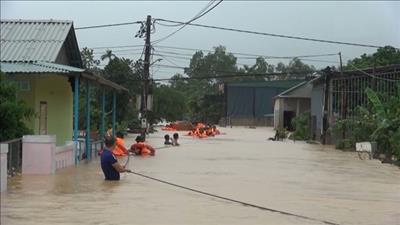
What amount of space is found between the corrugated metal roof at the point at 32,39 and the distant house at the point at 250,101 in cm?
7303

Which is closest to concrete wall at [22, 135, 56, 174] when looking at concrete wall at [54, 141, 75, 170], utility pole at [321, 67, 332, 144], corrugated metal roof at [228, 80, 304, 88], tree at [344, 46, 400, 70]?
concrete wall at [54, 141, 75, 170]

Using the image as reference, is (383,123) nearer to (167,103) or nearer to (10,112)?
(10,112)

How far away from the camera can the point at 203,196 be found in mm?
13383

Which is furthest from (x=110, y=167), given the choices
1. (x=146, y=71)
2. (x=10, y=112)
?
(x=146, y=71)

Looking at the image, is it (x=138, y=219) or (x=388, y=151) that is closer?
(x=138, y=219)

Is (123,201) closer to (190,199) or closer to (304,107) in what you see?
(190,199)

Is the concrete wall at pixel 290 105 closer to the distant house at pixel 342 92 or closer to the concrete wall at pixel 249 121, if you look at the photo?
the concrete wall at pixel 249 121

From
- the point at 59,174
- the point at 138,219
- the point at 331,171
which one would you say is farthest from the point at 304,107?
the point at 138,219

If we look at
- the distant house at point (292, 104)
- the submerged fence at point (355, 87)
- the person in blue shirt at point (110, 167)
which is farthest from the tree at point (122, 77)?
the person in blue shirt at point (110, 167)

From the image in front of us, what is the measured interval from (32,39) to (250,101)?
7565 cm

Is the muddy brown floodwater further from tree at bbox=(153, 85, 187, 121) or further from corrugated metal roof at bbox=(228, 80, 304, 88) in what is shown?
corrugated metal roof at bbox=(228, 80, 304, 88)

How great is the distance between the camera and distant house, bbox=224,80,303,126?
3799 inches

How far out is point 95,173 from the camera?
1780 cm

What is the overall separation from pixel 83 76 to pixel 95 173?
337cm
